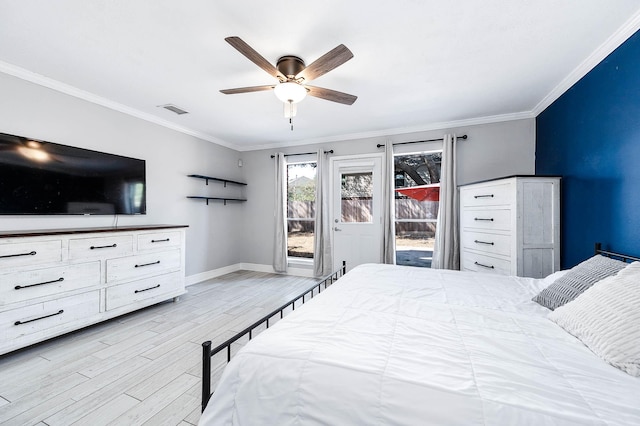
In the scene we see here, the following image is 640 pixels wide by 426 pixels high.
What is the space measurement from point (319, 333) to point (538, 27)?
249 centimetres

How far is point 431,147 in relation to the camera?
13.0 ft

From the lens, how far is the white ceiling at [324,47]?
5.63ft

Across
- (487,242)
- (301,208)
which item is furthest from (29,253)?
(487,242)

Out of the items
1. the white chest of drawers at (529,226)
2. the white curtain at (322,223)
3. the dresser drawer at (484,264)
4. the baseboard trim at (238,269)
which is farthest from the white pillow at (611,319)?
the baseboard trim at (238,269)

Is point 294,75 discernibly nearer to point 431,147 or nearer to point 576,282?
point 576,282

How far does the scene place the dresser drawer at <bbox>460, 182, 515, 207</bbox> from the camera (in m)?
2.61

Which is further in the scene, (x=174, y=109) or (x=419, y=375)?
(x=174, y=109)

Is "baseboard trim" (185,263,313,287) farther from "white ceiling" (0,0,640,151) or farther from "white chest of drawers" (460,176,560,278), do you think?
"white chest of drawers" (460,176,560,278)

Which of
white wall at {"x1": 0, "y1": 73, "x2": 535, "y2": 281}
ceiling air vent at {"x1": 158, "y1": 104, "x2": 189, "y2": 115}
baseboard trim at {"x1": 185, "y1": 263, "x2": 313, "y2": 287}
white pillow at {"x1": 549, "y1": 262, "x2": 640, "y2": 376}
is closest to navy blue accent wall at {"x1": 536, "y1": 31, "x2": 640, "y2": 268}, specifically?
white wall at {"x1": 0, "y1": 73, "x2": 535, "y2": 281}

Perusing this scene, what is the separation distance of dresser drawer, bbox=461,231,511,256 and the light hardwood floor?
99.8 inches

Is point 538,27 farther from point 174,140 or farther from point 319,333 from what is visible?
point 174,140

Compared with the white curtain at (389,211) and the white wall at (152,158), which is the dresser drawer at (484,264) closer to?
the white curtain at (389,211)

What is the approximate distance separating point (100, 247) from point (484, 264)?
4.00 metres

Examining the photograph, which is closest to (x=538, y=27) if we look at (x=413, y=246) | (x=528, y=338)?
(x=528, y=338)
